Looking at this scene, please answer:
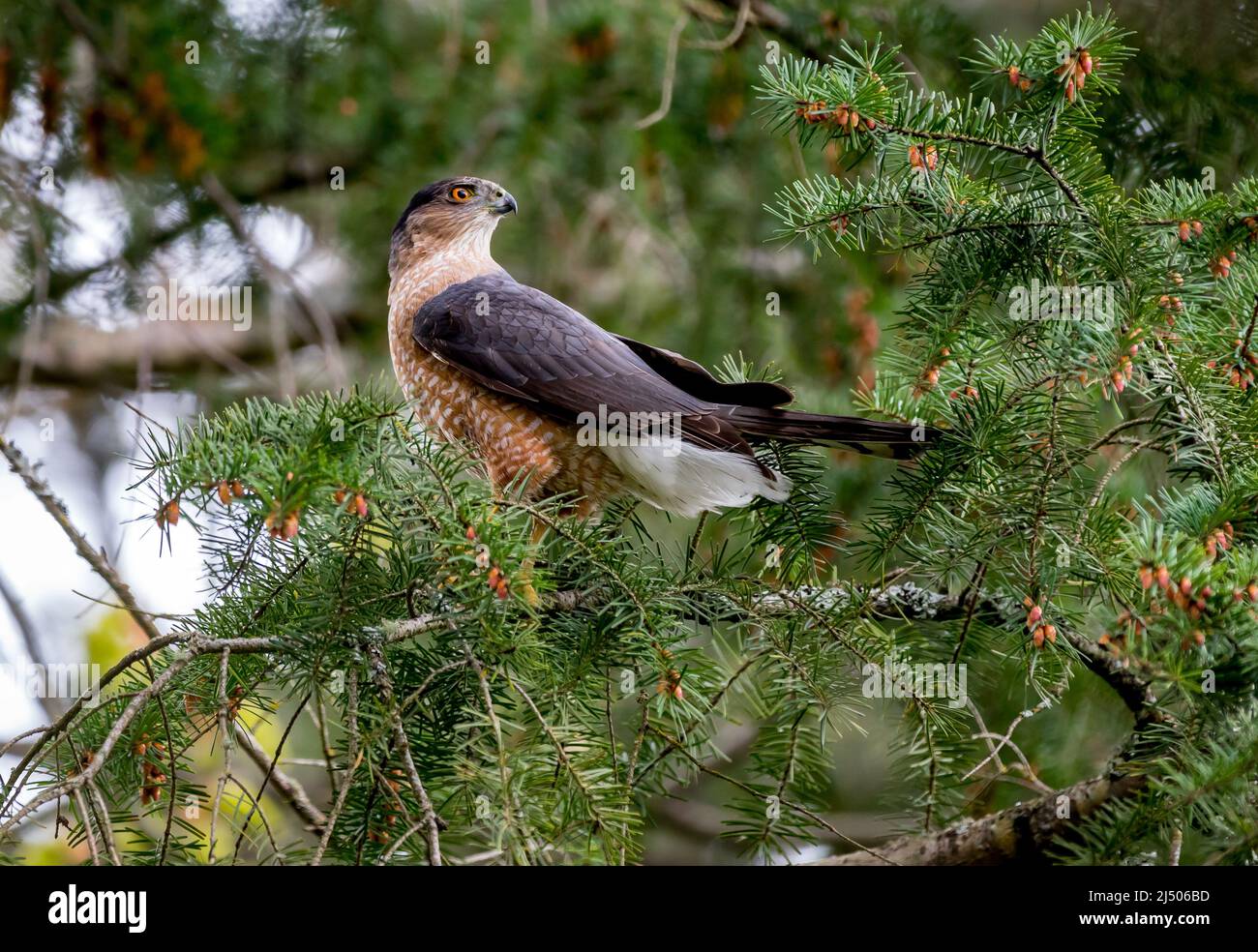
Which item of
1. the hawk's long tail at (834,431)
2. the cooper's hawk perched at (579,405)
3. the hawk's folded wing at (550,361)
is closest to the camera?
the hawk's long tail at (834,431)

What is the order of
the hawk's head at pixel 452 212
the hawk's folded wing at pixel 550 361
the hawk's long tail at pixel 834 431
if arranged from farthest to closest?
the hawk's head at pixel 452 212 < the hawk's folded wing at pixel 550 361 < the hawk's long tail at pixel 834 431

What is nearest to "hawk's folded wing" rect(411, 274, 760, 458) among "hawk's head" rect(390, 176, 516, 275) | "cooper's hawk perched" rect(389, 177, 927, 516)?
"cooper's hawk perched" rect(389, 177, 927, 516)

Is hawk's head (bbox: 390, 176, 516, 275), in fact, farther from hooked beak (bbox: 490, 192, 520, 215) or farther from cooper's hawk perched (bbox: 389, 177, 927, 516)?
cooper's hawk perched (bbox: 389, 177, 927, 516)

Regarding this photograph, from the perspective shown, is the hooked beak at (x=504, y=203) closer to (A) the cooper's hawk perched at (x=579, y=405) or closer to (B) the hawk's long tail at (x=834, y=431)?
(A) the cooper's hawk perched at (x=579, y=405)

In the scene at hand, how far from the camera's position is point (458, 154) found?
5297 mm

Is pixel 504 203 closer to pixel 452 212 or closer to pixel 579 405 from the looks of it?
pixel 452 212

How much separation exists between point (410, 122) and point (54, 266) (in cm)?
185

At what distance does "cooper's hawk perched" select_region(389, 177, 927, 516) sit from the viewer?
322cm

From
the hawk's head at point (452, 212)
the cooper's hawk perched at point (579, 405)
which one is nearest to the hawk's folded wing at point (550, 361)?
the cooper's hawk perched at point (579, 405)

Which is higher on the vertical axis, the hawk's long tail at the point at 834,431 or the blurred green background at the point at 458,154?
the blurred green background at the point at 458,154

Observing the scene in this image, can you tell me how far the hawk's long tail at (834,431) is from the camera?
2.71m

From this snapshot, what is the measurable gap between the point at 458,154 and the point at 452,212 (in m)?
1.16

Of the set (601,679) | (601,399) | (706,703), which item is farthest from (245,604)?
(601,399)
